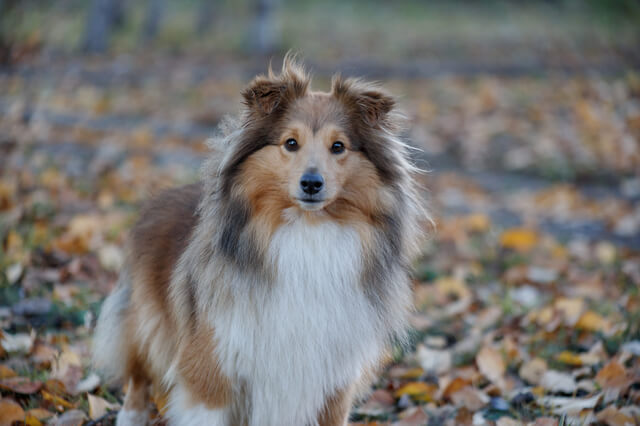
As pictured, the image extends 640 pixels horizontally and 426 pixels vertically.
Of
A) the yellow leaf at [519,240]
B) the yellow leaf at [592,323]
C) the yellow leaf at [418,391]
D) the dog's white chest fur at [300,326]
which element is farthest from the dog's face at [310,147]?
the yellow leaf at [519,240]

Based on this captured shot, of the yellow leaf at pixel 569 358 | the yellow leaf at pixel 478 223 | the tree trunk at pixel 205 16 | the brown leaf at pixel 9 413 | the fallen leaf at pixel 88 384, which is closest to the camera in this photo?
the brown leaf at pixel 9 413

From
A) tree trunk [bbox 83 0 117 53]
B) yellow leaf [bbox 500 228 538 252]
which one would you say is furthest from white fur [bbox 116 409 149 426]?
tree trunk [bbox 83 0 117 53]

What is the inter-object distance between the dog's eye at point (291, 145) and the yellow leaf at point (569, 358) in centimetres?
241

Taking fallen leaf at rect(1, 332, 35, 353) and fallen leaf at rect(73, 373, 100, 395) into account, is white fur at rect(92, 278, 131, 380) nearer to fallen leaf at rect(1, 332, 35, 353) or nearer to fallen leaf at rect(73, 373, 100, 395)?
fallen leaf at rect(73, 373, 100, 395)

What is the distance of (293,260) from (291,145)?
1.86 ft

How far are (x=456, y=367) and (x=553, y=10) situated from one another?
22.9m

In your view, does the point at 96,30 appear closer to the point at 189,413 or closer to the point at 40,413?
the point at 40,413

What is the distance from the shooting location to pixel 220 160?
3320 mm

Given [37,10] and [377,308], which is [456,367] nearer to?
[377,308]

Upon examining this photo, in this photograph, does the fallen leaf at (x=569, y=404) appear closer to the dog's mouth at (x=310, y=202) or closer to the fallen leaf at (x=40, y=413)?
the dog's mouth at (x=310, y=202)

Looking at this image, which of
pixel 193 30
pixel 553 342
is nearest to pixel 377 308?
pixel 553 342

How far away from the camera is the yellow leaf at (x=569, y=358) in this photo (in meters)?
4.26

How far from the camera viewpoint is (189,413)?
321 centimetres

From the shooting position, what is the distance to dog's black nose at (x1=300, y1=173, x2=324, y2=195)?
3.02 meters
